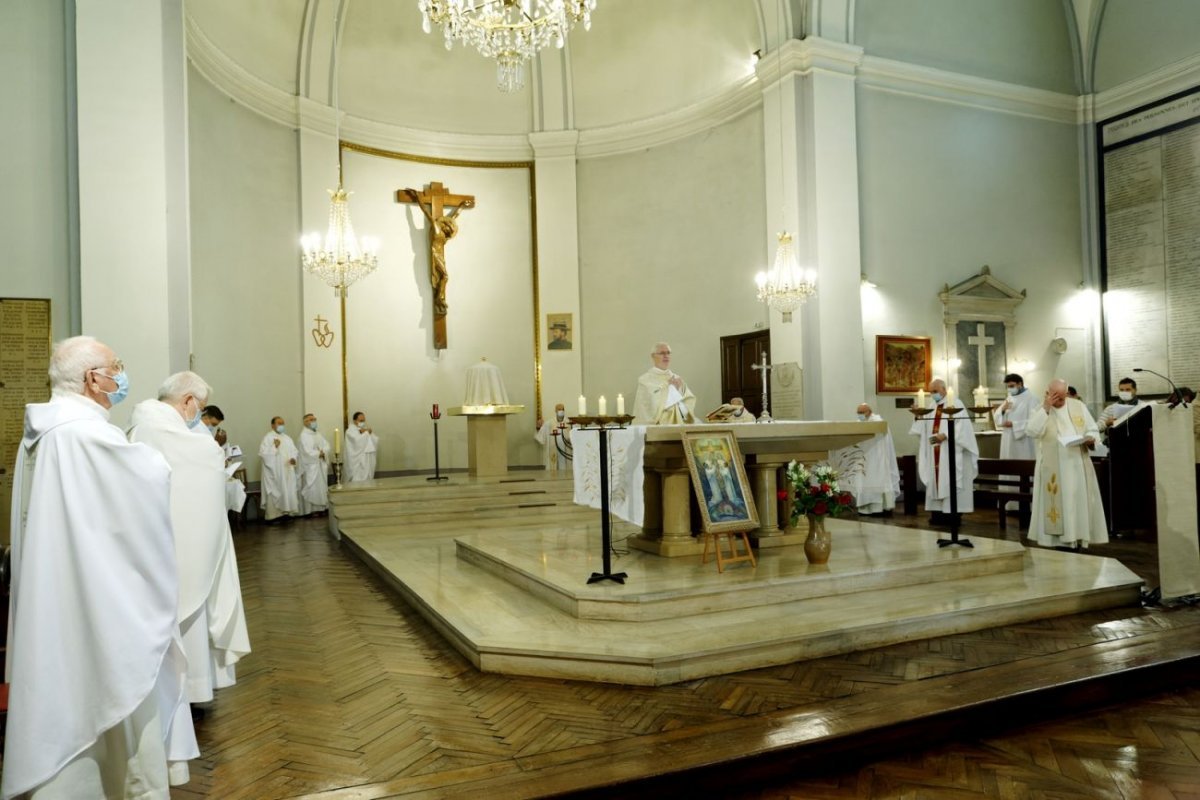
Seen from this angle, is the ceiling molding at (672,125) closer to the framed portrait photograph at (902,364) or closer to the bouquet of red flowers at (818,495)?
the framed portrait photograph at (902,364)

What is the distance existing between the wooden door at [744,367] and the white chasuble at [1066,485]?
4602 millimetres

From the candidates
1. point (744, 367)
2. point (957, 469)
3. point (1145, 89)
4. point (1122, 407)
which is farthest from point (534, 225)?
point (1145, 89)

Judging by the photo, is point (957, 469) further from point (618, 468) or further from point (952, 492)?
point (618, 468)

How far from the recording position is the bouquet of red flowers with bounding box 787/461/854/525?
18.4ft

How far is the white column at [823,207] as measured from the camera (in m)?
10.9

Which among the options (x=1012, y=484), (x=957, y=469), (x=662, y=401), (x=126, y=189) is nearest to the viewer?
(x=126, y=189)

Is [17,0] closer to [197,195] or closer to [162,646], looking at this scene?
[197,195]

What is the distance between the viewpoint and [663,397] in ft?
21.6

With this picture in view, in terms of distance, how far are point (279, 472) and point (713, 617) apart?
26.8 ft

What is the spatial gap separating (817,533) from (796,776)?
107 inches

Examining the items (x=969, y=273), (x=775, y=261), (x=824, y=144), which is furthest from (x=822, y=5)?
(x=969, y=273)

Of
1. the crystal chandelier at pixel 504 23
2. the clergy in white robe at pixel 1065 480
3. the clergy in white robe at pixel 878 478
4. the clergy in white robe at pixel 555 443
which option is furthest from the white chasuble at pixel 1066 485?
the clergy in white robe at pixel 555 443

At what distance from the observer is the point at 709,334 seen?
42.3ft

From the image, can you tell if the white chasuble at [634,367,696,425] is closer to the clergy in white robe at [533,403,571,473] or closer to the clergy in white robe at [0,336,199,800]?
the clergy in white robe at [0,336,199,800]
